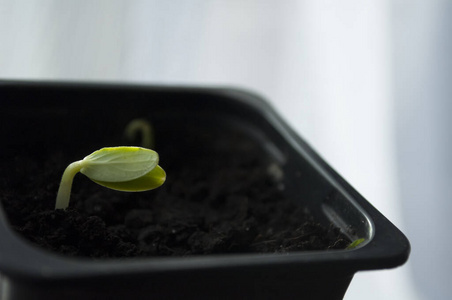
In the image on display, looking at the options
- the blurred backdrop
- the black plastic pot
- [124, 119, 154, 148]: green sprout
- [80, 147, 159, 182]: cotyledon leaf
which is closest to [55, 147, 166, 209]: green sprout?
[80, 147, 159, 182]: cotyledon leaf

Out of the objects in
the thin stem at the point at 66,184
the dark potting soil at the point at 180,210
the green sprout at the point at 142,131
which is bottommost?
the dark potting soil at the point at 180,210

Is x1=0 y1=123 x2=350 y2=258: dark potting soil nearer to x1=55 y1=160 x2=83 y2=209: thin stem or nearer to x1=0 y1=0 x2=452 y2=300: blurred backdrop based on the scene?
x1=55 y1=160 x2=83 y2=209: thin stem

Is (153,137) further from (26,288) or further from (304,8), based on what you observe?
(304,8)

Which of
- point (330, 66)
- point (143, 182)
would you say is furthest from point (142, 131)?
point (330, 66)

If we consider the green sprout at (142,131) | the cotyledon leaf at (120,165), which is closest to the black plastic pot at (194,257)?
the green sprout at (142,131)

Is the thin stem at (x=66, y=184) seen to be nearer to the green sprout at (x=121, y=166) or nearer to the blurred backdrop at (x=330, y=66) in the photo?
the green sprout at (x=121, y=166)

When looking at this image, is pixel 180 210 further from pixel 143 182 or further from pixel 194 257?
pixel 194 257
